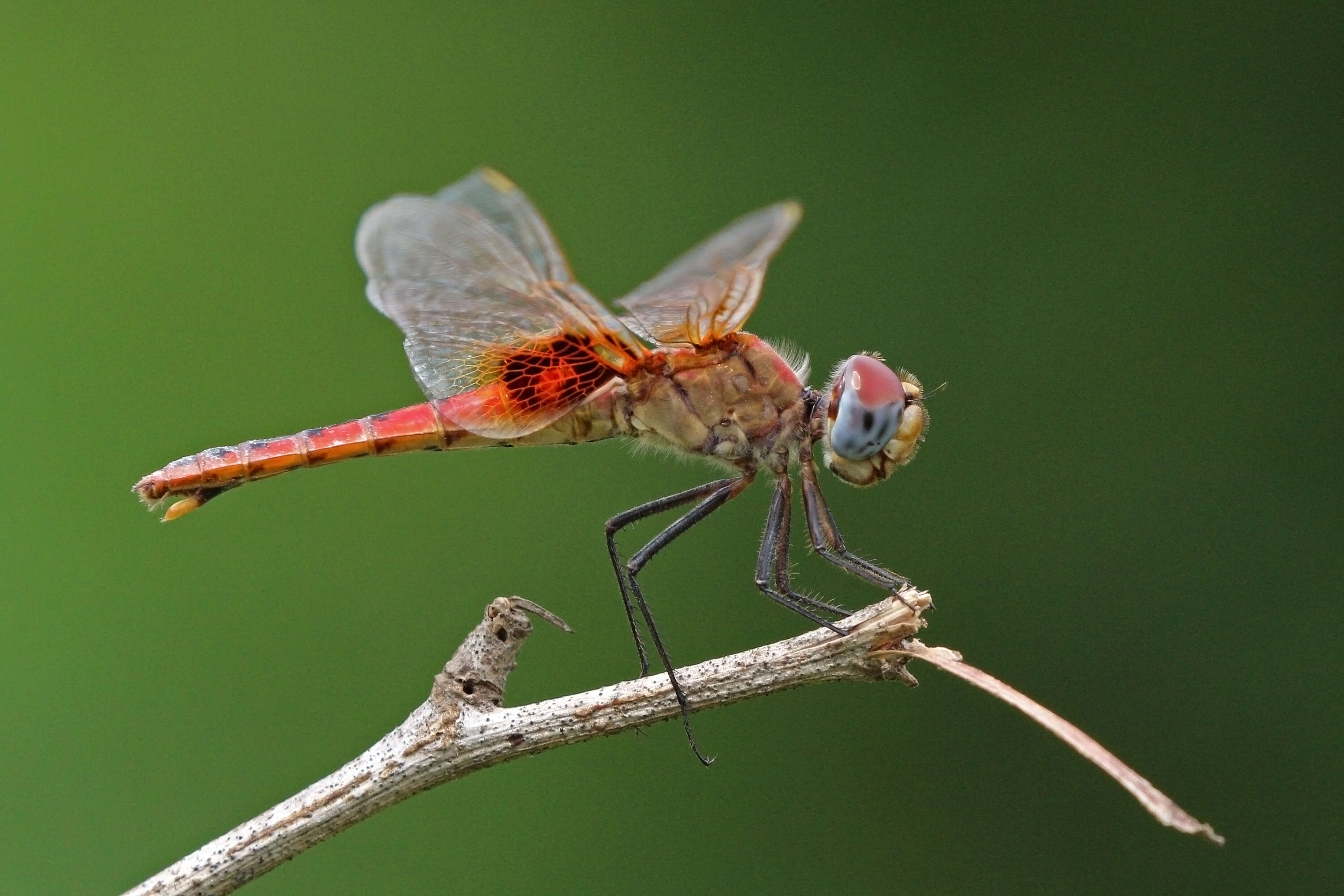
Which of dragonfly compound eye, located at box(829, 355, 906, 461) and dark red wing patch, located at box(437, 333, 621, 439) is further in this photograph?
dark red wing patch, located at box(437, 333, 621, 439)

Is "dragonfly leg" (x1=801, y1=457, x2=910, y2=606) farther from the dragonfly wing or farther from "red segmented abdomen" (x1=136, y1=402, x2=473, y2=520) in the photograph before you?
"red segmented abdomen" (x1=136, y1=402, x2=473, y2=520)

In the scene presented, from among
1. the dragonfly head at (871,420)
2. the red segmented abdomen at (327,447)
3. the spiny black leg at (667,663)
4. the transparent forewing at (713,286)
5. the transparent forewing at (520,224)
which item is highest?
the transparent forewing at (520,224)

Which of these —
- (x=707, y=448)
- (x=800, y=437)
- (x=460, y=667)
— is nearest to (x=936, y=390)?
(x=800, y=437)

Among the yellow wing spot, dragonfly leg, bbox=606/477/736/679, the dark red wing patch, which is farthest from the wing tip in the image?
dragonfly leg, bbox=606/477/736/679

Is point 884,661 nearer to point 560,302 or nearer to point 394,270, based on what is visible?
point 560,302

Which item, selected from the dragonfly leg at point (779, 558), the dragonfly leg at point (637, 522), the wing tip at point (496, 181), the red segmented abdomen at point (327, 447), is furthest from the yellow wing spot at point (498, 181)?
the dragonfly leg at point (779, 558)

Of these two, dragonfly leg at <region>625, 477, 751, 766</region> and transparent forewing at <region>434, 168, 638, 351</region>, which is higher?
transparent forewing at <region>434, 168, 638, 351</region>

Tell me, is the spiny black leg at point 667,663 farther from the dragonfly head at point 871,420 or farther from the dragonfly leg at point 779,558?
the dragonfly head at point 871,420
